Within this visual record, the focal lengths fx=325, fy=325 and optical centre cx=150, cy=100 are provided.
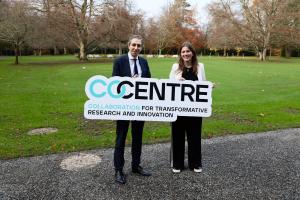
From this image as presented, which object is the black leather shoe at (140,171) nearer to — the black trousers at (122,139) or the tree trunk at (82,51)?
the black trousers at (122,139)

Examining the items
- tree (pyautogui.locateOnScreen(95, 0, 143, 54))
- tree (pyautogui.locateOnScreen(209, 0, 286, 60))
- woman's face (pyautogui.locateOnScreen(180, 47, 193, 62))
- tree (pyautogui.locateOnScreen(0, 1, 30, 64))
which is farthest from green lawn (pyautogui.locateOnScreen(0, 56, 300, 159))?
tree (pyautogui.locateOnScreen(209, 0, 286, 60))

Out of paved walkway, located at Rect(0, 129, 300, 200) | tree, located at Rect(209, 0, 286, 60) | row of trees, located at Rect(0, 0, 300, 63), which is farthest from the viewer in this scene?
tree, located at Rect(209, 0, 286, 60)

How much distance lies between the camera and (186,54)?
484 cm

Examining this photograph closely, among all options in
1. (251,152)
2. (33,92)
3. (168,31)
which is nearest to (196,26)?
(168,31)

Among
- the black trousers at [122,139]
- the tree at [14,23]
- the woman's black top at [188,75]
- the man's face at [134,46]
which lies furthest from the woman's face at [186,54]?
the tree at [14,23]

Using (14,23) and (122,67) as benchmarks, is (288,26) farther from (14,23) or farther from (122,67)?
(122,67)

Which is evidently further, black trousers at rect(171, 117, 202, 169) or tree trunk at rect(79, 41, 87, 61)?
tree trunk at rect(79, 41, 87, 61)

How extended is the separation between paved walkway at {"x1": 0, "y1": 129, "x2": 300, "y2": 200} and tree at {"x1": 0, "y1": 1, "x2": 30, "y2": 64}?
29.3 m

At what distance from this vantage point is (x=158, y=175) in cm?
501

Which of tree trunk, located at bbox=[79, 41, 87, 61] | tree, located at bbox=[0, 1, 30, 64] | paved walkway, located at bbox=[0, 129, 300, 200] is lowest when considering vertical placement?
paved walkway, located at bbox=[0, 129, 300, 200]

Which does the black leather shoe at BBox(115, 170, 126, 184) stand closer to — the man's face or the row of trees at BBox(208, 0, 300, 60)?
the man's face

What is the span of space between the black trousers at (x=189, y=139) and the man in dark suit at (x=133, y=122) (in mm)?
574

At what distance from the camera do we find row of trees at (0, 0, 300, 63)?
34.1 metres

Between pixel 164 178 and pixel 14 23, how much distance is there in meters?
31.1
